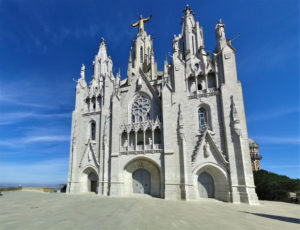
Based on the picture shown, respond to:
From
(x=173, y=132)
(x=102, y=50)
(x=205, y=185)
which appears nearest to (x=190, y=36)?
(x=173, y=132)

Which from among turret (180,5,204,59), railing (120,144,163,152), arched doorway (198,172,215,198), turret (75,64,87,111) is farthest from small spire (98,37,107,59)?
arched doorway (198,172,215,198)

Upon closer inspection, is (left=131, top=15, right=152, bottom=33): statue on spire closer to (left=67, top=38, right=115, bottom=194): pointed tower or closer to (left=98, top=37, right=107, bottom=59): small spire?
(left=98, top=37, right=107, bottom=59): small spire

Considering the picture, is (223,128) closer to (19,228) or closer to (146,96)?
(146,96)

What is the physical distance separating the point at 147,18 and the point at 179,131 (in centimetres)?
3346

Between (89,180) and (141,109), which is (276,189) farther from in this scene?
(89,180)

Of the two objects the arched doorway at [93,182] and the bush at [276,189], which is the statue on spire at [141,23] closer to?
the arched doorway at [93,182]

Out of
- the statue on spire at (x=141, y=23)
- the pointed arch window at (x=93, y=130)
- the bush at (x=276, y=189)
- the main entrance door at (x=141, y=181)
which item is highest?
the statue on spire at (x=141, y=23)

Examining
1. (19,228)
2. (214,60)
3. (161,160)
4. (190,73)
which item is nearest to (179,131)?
(161,160)

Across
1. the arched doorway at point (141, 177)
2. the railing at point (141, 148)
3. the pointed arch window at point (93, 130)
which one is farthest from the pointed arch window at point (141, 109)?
the pointed arch window at point (93, 130)

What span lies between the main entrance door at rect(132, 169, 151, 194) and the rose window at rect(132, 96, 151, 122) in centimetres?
708

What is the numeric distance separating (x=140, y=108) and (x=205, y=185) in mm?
12862

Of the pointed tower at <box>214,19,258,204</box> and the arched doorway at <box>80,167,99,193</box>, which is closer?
the pointed tower at <box>214,19,258,204</box>

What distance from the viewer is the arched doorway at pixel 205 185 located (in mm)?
18734

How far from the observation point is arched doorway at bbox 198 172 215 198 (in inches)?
738
